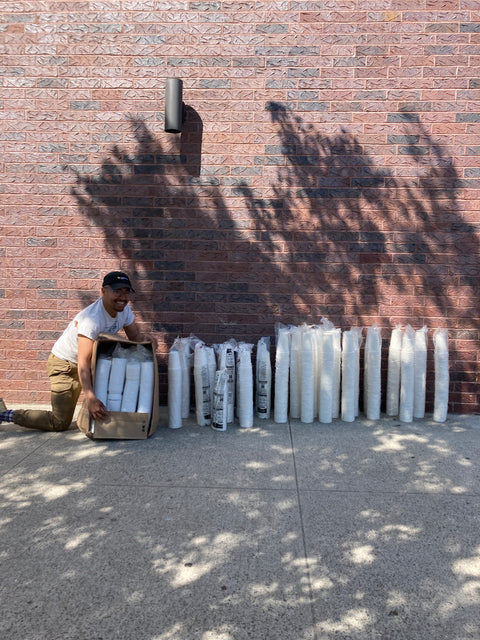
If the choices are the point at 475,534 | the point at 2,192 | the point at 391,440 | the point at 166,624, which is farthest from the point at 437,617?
the point at 2,192

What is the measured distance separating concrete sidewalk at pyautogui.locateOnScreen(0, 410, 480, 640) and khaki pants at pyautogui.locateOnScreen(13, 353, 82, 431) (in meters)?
0.17

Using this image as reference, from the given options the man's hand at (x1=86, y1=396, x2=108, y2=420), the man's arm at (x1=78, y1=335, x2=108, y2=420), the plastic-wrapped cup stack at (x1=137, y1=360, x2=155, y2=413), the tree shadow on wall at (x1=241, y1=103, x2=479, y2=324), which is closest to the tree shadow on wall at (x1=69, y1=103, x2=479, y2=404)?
the tree shadow on wall at (x1=241, y1=103, x2=479, y2=324)

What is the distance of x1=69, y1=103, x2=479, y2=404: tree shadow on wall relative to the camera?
5.29 meters

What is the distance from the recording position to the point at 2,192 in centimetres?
548

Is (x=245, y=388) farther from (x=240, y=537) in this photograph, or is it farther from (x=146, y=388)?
(x=240, y=537)

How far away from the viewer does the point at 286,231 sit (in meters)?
5.38

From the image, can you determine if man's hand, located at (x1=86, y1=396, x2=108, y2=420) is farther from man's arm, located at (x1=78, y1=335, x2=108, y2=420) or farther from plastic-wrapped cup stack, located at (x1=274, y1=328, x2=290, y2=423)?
plastic-wrapped cup stack, located at (x1=274, y1=328, x2=290, y2=423)

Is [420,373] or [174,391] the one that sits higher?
[420,373]

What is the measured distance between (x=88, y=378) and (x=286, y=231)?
233 cm

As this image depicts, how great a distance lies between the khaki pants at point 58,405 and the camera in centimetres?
482

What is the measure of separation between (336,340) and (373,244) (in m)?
1.06

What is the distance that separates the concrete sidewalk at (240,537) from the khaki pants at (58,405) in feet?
0.56

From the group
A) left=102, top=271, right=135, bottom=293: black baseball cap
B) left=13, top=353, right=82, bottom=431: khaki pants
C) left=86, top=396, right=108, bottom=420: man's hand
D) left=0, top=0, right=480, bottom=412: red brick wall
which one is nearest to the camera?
left=86, top=396, right=108, bottom=420: man's hand

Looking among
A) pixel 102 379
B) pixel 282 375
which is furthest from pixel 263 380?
pixel 102 379
